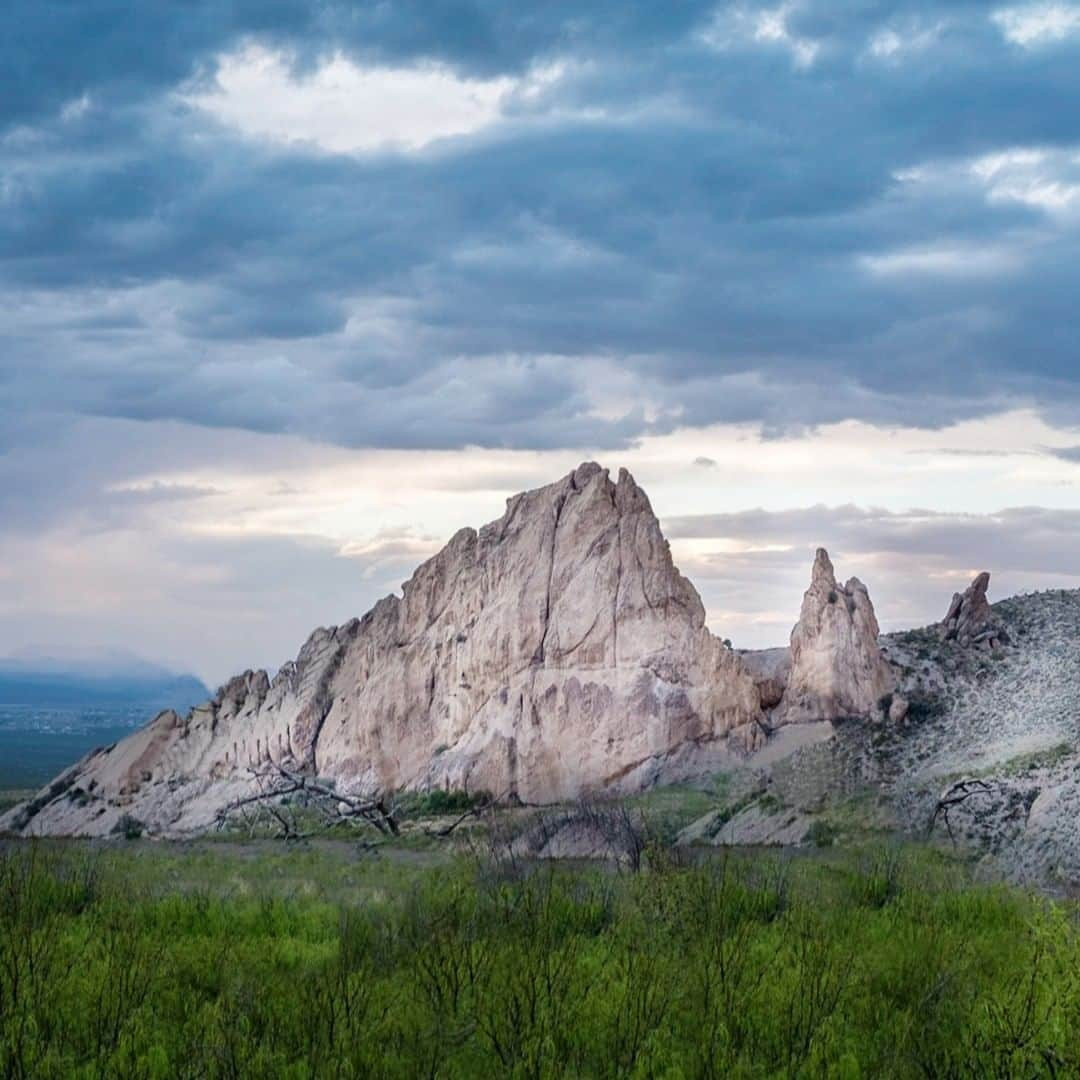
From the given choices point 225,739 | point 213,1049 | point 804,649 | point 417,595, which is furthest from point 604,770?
point 213,1049

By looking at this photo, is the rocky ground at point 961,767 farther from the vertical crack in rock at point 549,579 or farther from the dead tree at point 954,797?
the vertical crack in rock at point 549,579

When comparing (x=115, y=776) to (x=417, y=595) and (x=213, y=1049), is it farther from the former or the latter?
(x=213, y=1049)

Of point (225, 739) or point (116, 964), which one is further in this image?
point (225, 739)

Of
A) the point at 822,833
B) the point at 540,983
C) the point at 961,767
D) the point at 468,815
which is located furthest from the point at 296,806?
the point at 540,983

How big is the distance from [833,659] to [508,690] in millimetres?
12899

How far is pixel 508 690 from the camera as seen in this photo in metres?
58.2

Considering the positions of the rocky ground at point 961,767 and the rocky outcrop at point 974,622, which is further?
the rocky outcrop at point 974,622

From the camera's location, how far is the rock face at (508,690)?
54.9 meters

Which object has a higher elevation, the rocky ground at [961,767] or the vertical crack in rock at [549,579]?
the vertical crack in rock at [549,579]

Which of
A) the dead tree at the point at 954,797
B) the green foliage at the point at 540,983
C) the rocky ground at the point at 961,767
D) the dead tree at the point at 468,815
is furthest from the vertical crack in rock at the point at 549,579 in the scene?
the green foliage at the point at 540,983

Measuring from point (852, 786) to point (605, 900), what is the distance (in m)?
23.0

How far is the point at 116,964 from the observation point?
1852 cm

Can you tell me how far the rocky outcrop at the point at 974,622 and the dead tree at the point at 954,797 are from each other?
1837 centimetres

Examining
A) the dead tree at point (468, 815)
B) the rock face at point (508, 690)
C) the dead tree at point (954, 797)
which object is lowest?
the dead tree at point (468, 815)
